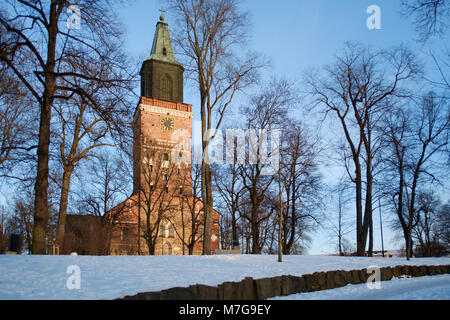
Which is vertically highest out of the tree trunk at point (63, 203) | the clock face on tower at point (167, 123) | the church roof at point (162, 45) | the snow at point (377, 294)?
the church roof at point (162, 45)

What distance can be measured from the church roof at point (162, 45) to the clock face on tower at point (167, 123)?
870 cm

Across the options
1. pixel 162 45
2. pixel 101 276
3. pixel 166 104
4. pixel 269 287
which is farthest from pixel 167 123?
pixel 269 287

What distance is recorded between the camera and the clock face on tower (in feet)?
186

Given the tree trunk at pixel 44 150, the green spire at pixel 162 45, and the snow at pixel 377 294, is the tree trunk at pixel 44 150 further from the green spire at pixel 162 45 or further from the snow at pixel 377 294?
the green spire at pixel 162 45

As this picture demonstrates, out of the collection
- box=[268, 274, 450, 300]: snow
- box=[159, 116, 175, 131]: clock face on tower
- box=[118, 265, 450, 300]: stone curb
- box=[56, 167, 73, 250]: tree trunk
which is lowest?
box=[268, 274, 450, 300]: snow

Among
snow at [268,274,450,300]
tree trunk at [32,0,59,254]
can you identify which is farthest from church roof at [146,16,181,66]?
snow at [268,274,450,300]

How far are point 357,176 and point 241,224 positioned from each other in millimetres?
25571

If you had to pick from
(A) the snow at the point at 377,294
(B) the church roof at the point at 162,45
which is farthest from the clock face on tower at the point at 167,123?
(A) the snow at the point at 377,294

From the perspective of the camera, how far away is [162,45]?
186 ft

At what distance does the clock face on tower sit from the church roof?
8698 mm

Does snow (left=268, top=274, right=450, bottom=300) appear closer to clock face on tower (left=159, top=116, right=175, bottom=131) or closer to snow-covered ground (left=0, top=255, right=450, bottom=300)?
snow-covered ground (left=0, top=255, right=450, bottom=300)

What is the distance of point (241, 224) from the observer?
46219 mm

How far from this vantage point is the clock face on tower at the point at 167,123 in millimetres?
56812
